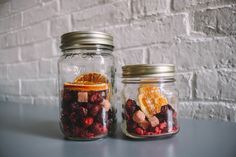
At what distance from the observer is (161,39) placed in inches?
30.4

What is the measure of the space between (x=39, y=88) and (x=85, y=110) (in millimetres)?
761

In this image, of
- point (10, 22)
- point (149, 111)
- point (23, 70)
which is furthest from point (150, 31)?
point (10, 22)

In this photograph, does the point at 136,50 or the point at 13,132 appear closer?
the point at 13,132

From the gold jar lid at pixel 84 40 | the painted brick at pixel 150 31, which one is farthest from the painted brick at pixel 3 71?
the gold jar lid at pixel 84 40

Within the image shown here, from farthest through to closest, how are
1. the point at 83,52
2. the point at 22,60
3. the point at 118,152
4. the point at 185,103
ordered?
the point at 22,60, the point at 185,103, the point at 83,52, the point at 118,152

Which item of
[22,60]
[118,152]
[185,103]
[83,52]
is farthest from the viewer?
[22,60]

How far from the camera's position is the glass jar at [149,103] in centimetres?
47

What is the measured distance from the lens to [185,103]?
2.40ft

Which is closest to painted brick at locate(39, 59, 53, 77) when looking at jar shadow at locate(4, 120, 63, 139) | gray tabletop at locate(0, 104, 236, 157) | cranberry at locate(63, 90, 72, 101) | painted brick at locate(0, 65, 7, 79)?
painted brick at locate(0, 65, 7, 79)

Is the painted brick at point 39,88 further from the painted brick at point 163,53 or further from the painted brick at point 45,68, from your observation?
the painted brick at point 163,53

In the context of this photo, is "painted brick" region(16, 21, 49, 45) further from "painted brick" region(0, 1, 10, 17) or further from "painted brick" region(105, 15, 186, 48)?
"painted brick" region(105, 15, 186, 48)

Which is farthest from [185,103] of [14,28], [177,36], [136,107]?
[14,28]

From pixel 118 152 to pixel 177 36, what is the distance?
0.44 metres

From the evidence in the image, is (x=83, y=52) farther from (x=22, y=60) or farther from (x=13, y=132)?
(x=22, y=60)
